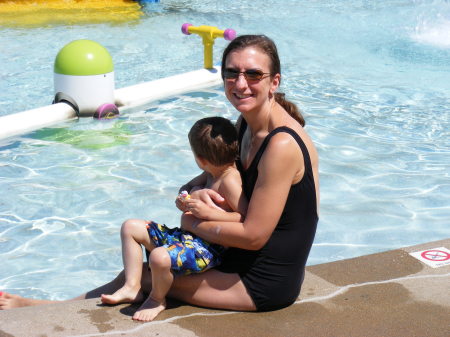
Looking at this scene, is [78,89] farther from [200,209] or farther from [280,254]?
[280,254]

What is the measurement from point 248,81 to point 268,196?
1.49ft

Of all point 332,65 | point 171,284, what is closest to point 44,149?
point 171,284

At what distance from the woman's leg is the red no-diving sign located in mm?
1050

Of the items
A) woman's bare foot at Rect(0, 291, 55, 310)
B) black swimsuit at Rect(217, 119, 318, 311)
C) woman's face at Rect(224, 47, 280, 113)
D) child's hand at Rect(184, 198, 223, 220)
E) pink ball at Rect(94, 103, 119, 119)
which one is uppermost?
woman's face at Rect(224, 47, 280, 113)

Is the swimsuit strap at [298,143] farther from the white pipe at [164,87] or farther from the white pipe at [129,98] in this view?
the white pipe at [164,87]

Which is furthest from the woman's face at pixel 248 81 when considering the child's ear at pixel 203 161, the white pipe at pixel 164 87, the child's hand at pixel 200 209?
the white pipe at pixel 164 87

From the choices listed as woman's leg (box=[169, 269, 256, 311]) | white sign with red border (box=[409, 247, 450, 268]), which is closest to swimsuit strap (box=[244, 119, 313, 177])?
woman's leg (box=[169, 269, 256, 311])

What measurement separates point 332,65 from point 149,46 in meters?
2.92

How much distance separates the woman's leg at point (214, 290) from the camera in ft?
9.02

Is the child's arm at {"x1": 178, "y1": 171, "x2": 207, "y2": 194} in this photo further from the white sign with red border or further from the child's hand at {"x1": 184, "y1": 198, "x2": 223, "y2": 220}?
the white sign with red border

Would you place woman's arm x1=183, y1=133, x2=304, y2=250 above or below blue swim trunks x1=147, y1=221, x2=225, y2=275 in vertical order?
above

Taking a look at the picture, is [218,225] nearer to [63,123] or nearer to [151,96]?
[63,123]

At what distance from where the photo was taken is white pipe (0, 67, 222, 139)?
6.38 metres

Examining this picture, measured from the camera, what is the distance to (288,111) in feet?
9.47
